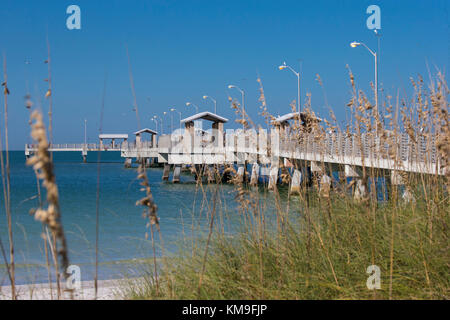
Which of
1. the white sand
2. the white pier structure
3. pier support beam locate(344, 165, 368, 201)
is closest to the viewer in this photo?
pier support beam locate(344, 165, 368, 201)

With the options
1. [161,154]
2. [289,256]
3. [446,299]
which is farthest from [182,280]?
[161,154]

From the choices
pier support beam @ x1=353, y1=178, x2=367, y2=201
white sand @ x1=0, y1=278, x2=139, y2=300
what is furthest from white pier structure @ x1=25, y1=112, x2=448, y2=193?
white sand @ x1=0, y1=278, x2=139, y2=300

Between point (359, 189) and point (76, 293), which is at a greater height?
point (359, 189)

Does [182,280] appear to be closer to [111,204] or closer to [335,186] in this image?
[335,186]

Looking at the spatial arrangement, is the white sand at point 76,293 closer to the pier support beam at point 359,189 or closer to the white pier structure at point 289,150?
the white pier structure at point 289,150

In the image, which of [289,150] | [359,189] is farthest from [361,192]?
[289,150]

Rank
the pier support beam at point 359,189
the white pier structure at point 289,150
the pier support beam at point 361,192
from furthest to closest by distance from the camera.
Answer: the white pier structure at point 289,150 < the pier support beam at point 359,189 < the pier support beam at point 361,192

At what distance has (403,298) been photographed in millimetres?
3201

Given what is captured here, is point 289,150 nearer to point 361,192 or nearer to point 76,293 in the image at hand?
point 361,192

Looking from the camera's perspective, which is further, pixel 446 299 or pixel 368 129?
pixel 368 129

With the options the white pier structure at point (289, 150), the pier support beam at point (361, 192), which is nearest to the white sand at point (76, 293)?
the white pier structure at point (289, 150)

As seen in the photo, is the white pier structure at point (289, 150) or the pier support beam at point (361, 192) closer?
the pier support beam at point (361, 192)

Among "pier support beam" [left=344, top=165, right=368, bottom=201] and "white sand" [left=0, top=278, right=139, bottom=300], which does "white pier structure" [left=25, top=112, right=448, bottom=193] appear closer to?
"pier support beam" [left=344, top=165, right=368, bottom=201]
